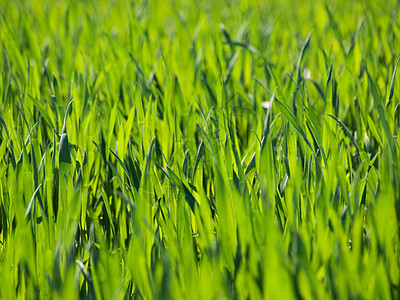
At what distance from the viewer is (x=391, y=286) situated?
657 millimetres

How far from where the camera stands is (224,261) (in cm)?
72

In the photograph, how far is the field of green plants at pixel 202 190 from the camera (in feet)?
2.08

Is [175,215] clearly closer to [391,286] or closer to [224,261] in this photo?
[224,261]

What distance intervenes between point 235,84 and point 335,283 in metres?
0.95

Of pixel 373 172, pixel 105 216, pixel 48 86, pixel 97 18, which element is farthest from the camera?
pixel 97 18

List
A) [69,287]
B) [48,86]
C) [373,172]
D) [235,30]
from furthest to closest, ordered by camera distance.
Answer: [235,30], [48,86], [373,172], [69,287]

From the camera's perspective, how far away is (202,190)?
83 cm

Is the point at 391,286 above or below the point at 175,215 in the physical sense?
below

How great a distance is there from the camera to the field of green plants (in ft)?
2.08

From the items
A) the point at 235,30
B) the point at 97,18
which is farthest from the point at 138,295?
the point at 97,18

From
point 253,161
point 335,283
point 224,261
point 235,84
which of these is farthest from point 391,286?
point 235,84

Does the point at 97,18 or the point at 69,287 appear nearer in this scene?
the point at 69,287

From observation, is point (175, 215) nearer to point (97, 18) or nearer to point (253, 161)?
point (253, 161)

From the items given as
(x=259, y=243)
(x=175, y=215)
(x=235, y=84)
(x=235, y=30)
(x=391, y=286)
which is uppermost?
(x=235, y=30)
